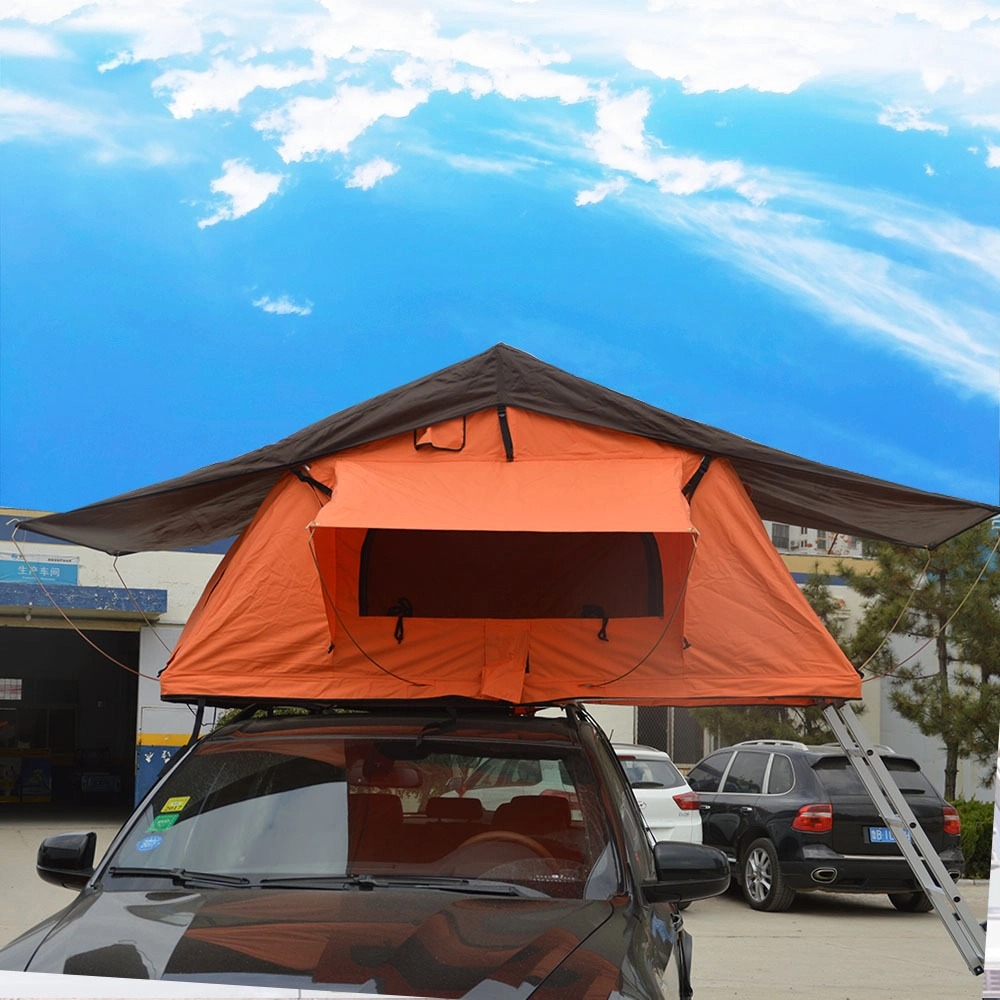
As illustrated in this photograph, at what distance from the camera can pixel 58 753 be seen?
102 ft

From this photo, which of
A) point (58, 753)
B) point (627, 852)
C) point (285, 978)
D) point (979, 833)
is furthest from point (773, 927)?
point (58, 753)

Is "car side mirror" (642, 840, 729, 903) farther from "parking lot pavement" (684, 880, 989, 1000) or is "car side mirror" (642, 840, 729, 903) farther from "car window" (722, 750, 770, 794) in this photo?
"car window" (722, 750, 770, 794)

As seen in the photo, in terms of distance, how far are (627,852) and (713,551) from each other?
→ 2052mm

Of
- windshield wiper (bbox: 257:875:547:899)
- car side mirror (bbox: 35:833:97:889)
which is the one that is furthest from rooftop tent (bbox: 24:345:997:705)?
windshield wiper (bbox: 257:875:547:899)

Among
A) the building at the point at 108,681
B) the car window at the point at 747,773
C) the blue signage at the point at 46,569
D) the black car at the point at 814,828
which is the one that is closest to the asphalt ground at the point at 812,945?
the black car at the point at 814,828

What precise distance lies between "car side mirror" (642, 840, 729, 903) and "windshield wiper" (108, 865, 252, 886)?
133cm

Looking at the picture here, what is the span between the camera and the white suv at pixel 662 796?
12977mm

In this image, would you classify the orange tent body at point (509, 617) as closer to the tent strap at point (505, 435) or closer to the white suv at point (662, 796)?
the tent strap at point (505, 435)

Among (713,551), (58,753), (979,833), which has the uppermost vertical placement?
(713,551)

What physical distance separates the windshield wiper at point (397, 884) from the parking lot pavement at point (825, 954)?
4.13 m

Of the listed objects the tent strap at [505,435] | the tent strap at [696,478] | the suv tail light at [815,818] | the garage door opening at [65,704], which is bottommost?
the garage door opening at [65,704]

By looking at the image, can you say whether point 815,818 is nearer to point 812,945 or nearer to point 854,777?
point 854,777

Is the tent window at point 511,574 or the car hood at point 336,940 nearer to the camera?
the car hood at point 336,940

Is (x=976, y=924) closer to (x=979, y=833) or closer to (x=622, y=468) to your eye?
(x=622, y=468)
